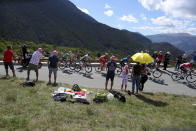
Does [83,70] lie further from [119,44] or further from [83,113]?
[119,44]

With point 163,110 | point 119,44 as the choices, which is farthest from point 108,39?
point 163,110

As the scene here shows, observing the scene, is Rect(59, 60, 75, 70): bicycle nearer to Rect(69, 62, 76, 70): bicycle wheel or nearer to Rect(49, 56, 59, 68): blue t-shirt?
Rect(69, 62, 76, 70): bicycle wheel

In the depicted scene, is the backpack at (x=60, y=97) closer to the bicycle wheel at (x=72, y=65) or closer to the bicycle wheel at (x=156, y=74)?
the bicycle wheel at (x=72, y=65)

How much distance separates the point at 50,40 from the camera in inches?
3580

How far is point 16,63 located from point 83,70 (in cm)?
616

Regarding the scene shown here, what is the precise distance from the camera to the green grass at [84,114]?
5115mm

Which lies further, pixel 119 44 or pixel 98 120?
pixel 119 44

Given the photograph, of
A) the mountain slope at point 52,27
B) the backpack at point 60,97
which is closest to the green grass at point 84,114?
the backpack at point 60,97

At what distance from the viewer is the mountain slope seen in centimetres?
8402

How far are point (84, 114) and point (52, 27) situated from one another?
106 metres

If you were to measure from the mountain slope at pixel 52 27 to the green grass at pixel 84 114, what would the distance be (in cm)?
6767

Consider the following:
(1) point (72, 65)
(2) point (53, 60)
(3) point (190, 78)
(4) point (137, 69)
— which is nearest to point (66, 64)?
(1) point (72, 65)

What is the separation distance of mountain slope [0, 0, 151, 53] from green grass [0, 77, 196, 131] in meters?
67.7

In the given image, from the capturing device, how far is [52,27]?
347 ft
